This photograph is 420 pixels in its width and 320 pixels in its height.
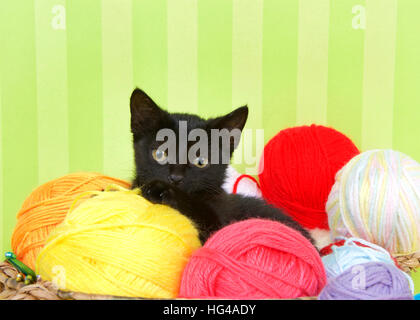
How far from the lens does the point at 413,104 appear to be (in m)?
0.97

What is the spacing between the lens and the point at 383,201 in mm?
787

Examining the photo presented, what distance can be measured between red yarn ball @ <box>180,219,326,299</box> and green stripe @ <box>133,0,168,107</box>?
0.51 metres

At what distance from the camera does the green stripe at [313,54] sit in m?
0.95

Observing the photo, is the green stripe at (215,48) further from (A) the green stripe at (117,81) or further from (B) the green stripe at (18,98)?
(B) the green stripe at (18,98)

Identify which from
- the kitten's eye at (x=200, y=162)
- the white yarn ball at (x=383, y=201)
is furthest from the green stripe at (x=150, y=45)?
the white yarn ball at (x=383, y=201)

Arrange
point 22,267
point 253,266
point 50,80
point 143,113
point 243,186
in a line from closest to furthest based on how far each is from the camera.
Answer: point 253,266, point 22,267, point 143,113, point 50,80, point 243,186

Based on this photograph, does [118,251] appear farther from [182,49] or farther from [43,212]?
[182,49]

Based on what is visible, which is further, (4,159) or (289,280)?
(4,159)

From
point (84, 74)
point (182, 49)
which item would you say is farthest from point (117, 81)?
point (182, 49)

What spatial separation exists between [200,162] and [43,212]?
331mm

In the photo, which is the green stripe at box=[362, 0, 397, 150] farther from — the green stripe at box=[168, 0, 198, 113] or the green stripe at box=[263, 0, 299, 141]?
the green stripe at box=[168, 0, 198, 113]
